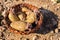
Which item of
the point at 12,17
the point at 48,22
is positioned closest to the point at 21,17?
the point at 12,17

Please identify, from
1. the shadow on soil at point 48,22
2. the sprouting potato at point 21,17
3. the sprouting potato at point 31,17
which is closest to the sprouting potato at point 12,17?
the sprouting potato at point 21,17

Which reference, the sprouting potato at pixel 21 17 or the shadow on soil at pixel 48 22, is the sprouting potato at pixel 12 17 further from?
the shadow on soil at pixel 48 22

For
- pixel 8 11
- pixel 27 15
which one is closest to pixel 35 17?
pixel 27 15

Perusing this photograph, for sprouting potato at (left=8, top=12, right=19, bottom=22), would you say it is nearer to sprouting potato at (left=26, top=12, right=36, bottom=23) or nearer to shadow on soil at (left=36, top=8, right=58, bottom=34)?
sprouting potato at (left=26, top=12, right=36, bottom=23)

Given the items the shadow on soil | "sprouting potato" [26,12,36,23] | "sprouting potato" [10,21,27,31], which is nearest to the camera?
"sprouting potato" [10,21,27,31]

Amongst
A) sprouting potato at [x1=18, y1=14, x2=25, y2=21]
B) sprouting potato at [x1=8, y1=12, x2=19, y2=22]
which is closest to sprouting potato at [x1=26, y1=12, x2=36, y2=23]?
sprouting potato at [x1=18, y1=14, x2=25, y2=21]

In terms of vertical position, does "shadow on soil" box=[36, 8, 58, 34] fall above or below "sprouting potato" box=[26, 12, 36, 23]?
below

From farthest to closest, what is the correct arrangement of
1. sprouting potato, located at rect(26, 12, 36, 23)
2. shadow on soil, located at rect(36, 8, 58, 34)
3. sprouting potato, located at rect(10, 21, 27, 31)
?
shadow on soil, located at rect(36, 8, 58, 34) → sprouting potato, located at rect(26, 12, 36, 23) → sprouting potato, located at rect(10, 21, 27, 31)
